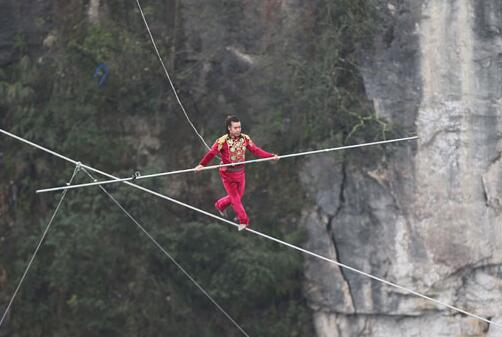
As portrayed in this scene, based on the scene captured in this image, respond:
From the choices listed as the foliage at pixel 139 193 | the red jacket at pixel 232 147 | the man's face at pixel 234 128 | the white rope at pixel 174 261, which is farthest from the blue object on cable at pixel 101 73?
the man's face at pixel 234 128

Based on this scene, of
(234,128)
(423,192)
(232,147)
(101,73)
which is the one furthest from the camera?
(101,73)

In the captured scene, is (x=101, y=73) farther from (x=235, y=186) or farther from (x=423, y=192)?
(x=235, y=186)

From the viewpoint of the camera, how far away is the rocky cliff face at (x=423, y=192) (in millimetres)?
13453

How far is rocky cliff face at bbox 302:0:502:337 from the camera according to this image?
44.1 feet

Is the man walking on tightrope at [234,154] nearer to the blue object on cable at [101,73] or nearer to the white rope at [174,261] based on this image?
the white rope at [174,261]

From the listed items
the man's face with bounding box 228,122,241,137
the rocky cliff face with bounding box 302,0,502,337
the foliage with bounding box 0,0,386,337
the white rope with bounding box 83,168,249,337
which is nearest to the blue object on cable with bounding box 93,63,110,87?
the foliage with bounding box 0,0,386,337

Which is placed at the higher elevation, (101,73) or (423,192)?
(101,73)

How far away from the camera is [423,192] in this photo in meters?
13.8

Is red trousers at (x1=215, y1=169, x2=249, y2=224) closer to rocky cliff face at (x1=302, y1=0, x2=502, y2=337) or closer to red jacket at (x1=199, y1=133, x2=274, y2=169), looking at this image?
red jacket at (x1=199, y1=133, x2=274, y2=169)

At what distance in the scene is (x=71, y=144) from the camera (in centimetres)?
1410

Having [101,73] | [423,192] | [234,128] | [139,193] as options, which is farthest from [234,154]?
[101,73]

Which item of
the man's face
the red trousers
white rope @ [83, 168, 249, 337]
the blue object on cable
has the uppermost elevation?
the blue object on cable

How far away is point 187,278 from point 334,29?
3.47 metres

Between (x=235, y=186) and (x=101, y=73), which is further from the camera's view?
(x=101, y=73)
